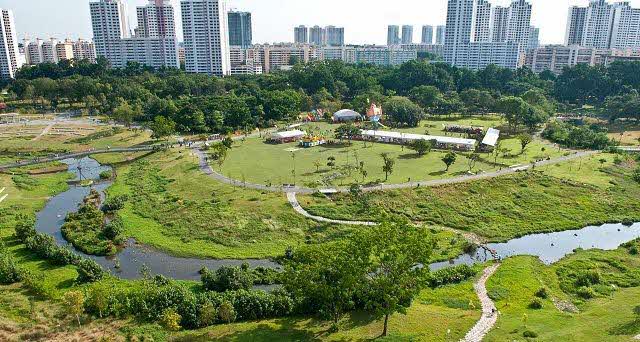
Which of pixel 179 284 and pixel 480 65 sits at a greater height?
pixel 480 65

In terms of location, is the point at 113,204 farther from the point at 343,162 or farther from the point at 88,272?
the point at 343,162

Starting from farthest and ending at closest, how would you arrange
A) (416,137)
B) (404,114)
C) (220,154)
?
(404,114) → (416,137) → (220,154)

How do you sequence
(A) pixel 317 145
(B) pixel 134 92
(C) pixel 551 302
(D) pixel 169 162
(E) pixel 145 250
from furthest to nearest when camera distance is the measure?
(B) pixel 134 92, (A) pixel 317 145, (D) pixel 169 162, (E) pixel 145 250, (C) pixel 551 302

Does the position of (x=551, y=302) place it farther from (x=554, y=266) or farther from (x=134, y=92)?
(x=134, y=92)

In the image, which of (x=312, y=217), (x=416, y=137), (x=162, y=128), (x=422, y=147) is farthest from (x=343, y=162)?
(x=162, y=128)

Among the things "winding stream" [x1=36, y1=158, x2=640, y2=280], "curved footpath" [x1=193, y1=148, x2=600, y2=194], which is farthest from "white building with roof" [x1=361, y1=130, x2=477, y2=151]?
"winding stream" [x1=36, y1=158, x2=640, y2=280]

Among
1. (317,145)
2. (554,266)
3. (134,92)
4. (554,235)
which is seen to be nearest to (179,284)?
(554,266)
